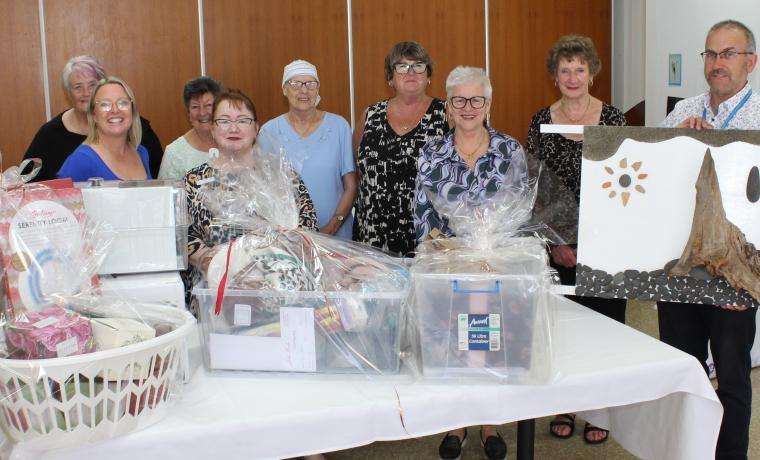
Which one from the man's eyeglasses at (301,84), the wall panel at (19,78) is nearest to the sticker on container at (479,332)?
the man's eyeglasses at (301,84)

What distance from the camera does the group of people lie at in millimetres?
2096

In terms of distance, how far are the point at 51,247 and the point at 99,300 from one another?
168 millimetres

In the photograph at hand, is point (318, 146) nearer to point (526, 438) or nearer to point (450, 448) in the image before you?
point (450, 448)

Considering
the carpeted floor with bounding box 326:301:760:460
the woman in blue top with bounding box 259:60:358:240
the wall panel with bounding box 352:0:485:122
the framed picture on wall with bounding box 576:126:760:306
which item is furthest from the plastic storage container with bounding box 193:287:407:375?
the wall panel with bounding box 352:0:485:122

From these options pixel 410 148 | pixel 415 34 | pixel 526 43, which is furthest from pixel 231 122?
pixel 526 43

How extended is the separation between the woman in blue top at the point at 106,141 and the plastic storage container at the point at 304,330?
1.10 meters

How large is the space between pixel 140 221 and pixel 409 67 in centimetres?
149

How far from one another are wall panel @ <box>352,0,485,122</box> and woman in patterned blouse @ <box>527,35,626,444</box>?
2251 mm

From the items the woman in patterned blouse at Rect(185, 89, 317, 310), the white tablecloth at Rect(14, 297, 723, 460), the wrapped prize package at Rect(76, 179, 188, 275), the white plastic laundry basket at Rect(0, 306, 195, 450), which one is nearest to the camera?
the white plastic laundry basket at Rect(0, 306, 195, 450)

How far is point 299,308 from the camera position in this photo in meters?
1.46

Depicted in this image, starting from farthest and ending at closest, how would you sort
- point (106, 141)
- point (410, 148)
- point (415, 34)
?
point (415, 34) < point (410, 148) < point (106, 141)

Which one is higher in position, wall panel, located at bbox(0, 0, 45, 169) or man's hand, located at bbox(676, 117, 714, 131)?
wall panel, located at bbox(0, 0, 45, 169)

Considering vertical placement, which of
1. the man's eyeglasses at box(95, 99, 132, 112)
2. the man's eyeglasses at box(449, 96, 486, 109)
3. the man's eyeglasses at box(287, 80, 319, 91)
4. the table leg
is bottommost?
the table leg

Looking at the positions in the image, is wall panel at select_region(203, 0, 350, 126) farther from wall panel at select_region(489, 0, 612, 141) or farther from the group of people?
the group of people
